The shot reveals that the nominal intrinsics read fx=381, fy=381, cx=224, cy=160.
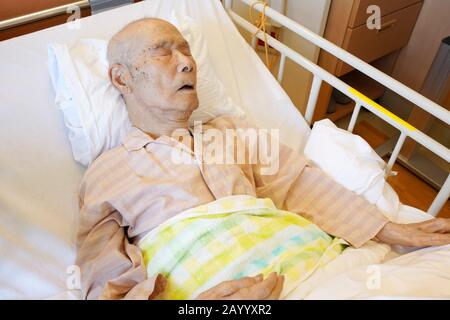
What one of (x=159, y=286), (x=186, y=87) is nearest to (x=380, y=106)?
(x=186, y=87)

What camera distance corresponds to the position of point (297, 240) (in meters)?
0.97

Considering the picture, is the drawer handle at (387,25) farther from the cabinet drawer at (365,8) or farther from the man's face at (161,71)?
the man's face at (161,71)

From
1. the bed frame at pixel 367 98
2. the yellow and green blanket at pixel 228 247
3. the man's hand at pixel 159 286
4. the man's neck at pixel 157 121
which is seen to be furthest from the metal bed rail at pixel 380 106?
the man's hand at pixel 159 286

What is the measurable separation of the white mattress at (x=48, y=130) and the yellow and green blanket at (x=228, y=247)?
26 cm

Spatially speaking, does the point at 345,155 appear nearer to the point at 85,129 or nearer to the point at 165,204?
the point at 165,204

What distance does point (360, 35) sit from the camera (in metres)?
1.82

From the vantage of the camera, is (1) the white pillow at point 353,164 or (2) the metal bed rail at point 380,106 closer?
(2) the metal bed rail at point 380,106

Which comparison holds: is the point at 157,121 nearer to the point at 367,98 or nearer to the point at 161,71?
the point at 161,71

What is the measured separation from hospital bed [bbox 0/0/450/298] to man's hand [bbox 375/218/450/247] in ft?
0.31

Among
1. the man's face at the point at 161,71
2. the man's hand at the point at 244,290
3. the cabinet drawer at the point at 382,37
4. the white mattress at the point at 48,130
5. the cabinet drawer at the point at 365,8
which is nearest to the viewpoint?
the man's hand at the point at 244,290

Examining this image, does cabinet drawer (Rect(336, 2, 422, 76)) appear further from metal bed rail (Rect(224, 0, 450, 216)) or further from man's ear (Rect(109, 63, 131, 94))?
man's ear (Rect(109, 63, 131, 94))

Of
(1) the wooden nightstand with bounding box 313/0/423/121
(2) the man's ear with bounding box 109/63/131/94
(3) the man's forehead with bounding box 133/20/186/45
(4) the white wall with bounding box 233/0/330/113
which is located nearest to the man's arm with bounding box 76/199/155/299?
(2) the man's ear with bounding box 109/63/131/94

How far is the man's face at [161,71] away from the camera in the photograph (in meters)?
1.06
